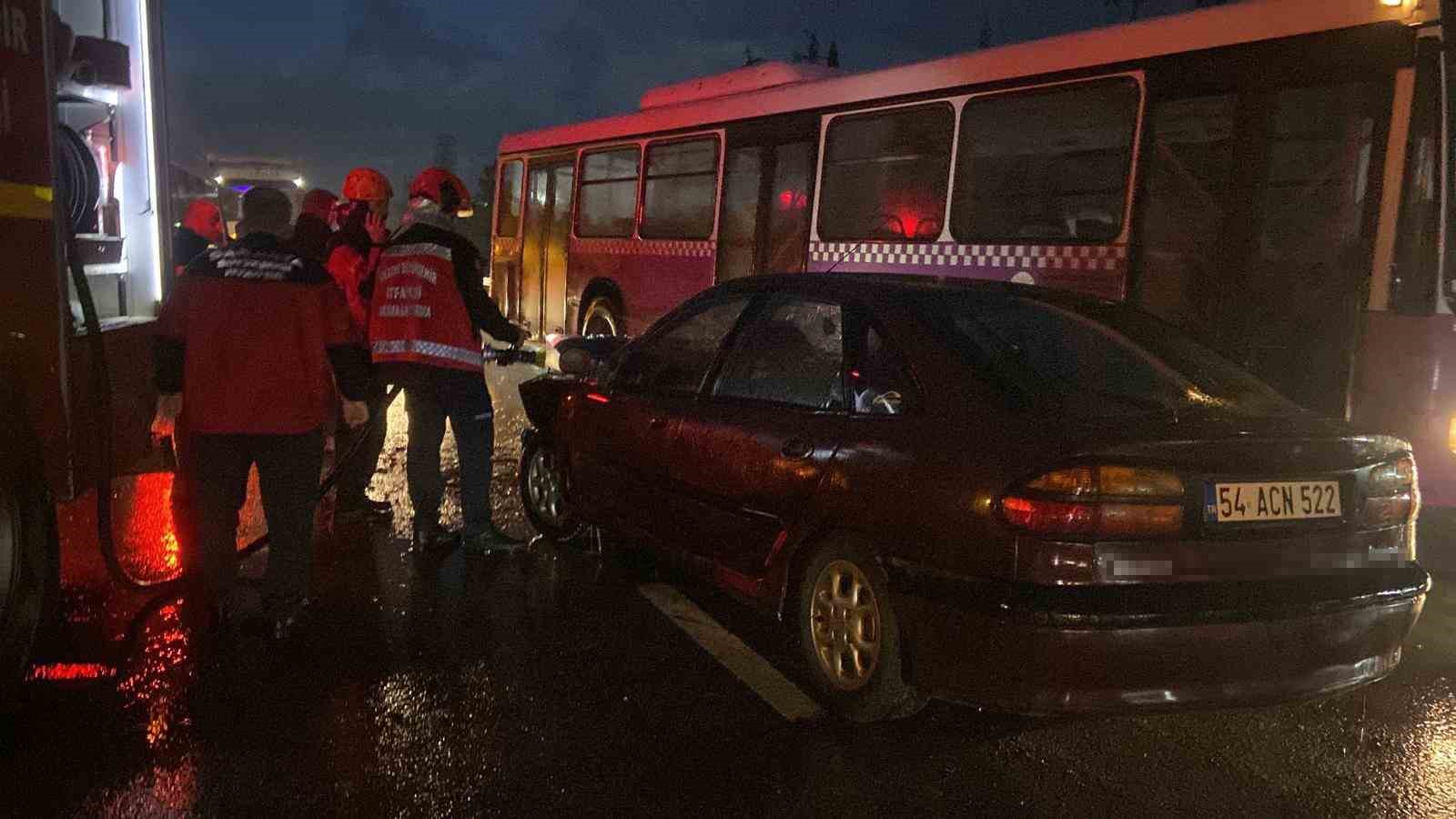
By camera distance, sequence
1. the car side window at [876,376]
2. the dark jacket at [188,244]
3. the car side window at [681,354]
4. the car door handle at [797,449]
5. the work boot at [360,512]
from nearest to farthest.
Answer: the car side window at [876,376] → the car door handle at [797,449] → the car side window at [681,354] → the work boot at [360,512] → the dark jacket at [188,244]

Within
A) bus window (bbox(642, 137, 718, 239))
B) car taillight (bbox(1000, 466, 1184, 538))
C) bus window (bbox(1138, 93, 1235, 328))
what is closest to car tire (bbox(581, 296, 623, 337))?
bus window (bbox(642, 137, 718, 239))

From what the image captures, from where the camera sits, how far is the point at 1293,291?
22.6ft

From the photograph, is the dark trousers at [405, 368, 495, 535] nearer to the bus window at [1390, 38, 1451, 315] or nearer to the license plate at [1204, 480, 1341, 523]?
the license plate at [1204, 480, 1341, 523]

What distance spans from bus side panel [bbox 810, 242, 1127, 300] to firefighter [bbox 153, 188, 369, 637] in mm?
3982

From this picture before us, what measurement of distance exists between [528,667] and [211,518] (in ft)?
4.30

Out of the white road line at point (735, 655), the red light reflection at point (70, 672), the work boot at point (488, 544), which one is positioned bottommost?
the red light reflection at point (70, 672)

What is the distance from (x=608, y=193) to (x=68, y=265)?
9570 mm

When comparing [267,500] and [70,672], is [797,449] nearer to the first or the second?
[267,500]

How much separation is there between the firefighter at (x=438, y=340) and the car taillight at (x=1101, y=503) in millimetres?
3098

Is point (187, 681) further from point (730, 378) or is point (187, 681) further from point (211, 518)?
point (730, 378)

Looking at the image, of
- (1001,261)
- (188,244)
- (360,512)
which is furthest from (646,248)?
(360,512)

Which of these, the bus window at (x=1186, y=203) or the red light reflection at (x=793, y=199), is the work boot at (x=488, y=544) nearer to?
the bus window at (x=1186, y=203)

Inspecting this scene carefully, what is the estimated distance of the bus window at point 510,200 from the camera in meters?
15.5

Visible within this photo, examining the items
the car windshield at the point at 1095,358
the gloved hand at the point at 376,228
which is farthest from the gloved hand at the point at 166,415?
the car windshield at the point at 1095,358
